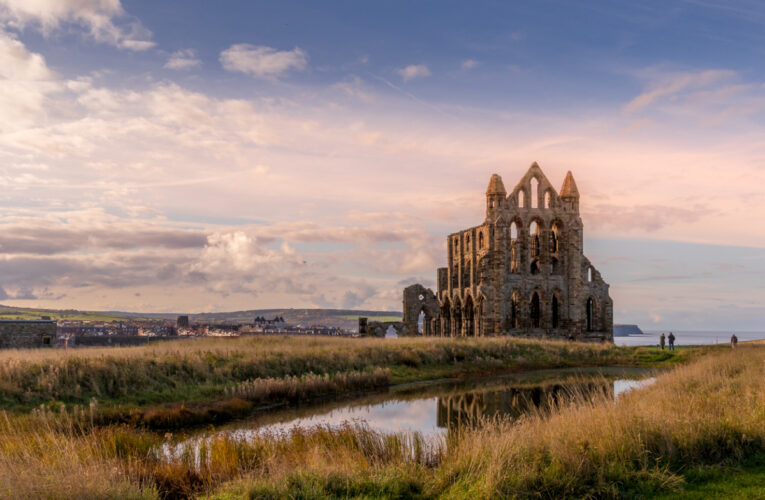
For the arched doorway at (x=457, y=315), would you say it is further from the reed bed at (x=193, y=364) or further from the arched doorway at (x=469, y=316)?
the reed bed at (x=193, y=364)

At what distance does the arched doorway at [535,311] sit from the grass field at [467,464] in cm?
4735

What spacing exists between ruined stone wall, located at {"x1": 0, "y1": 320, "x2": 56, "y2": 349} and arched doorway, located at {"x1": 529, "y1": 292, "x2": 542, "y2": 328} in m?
41.7

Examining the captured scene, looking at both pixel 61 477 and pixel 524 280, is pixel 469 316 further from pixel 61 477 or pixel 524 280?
pixel 61 477

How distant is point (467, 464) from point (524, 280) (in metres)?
48.9

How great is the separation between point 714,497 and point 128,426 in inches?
533

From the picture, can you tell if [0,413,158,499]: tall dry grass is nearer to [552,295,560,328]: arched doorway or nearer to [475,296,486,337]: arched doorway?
[475,296,486,337]: arched doorway

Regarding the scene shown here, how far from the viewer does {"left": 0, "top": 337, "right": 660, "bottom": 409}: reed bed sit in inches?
733

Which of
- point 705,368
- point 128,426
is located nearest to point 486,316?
point 705,368

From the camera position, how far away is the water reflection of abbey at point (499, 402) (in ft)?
61.5

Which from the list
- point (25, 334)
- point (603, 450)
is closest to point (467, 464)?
point (603, 450)

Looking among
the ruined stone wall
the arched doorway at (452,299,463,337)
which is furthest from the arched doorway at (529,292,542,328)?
the ruined stone wall

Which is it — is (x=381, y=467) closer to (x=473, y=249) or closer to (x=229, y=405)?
(x=229, y=405)

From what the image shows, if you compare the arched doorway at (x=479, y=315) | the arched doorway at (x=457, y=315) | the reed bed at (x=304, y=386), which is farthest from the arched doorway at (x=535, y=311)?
the reed bed at (x=304, y=386)

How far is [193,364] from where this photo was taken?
23.1 meters
